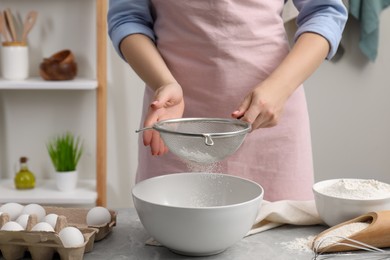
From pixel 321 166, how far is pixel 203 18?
1.45m

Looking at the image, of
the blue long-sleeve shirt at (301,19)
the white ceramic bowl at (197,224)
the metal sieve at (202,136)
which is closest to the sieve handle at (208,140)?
the metal sieve at (202,136)

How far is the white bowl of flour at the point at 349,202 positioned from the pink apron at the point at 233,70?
320 millimetres

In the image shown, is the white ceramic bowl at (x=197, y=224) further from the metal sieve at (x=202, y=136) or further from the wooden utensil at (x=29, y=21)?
the wooden utensil at (x=29, y=21)

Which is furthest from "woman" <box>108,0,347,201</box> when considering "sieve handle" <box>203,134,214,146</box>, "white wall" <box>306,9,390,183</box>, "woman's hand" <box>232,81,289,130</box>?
"white wall" <box>306,9,390,183</box>

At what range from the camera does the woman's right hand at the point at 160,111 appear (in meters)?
1.13

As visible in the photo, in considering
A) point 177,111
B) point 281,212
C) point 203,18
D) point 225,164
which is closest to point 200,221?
point 281,212

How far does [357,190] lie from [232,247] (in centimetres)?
26

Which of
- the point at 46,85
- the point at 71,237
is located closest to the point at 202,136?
the point at 71,237

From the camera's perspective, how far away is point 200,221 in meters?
0.94

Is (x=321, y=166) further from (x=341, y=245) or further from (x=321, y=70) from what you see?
(x=341, y=245)

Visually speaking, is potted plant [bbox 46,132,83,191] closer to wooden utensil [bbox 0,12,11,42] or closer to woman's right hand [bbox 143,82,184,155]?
wooden utensil [bbox 0,12,11,42]

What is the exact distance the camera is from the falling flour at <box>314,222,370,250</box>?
997mm

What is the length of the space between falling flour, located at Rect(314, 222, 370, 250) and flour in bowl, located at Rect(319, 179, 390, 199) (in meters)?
0.08

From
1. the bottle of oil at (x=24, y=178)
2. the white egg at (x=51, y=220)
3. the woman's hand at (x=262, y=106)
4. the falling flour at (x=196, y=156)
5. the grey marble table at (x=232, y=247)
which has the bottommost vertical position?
the bottle of oil at (x=24, y=178)
